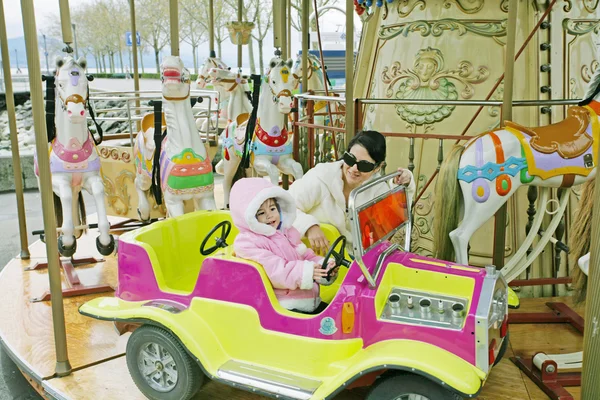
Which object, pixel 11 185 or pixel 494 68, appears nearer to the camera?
pixel 494 68

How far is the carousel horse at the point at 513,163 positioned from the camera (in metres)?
2.91

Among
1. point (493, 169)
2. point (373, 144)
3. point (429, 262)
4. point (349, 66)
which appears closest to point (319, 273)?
point (429, 262)

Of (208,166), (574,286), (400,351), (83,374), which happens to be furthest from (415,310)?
(208,166)

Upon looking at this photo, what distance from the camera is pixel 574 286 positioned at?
283cm

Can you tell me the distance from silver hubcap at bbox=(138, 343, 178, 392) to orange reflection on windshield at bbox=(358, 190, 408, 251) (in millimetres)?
993

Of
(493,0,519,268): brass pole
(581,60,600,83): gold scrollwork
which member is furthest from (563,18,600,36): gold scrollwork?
(493,0,519,268): brass pole

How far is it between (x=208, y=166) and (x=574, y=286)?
230 centimetres

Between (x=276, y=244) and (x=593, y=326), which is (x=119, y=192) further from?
(x=593, y=326)

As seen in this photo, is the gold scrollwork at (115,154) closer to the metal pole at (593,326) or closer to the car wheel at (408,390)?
the car wheel at (408,390)

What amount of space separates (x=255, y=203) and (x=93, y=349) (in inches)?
55.2

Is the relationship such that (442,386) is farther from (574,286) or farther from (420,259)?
(574,286)

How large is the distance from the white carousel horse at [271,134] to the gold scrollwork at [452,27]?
139 centimetres

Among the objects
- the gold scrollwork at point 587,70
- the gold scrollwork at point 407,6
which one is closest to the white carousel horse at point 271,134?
the gold scrollwork at point 407,6

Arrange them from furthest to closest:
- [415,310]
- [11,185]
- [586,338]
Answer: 1. [11,185]
2. [415,310]
3. [586,338]
